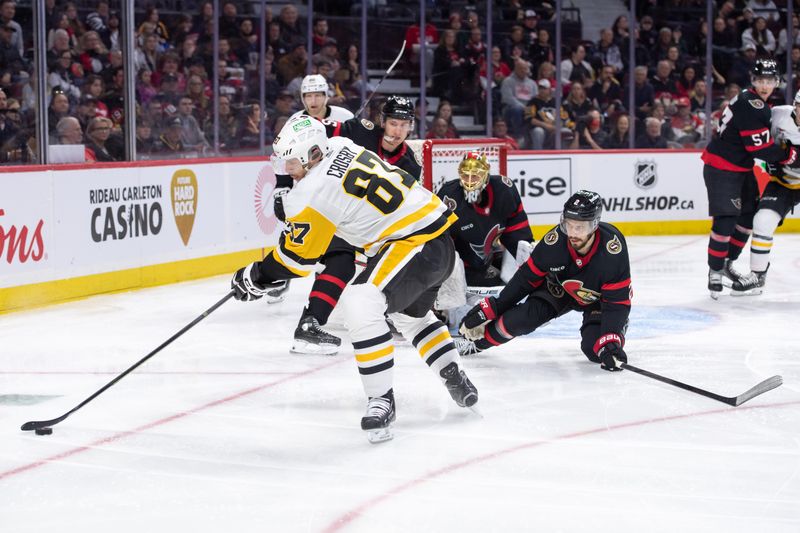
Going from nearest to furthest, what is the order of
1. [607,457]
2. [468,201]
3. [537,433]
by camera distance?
[607,457] < [537,433] < [468,201]

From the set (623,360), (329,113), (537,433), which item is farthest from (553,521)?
(329,113)

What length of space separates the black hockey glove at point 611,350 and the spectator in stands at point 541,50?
581 cm

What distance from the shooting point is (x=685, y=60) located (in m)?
10.1

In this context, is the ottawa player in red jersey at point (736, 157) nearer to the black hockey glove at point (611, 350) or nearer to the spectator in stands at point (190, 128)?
the black hockey glove at point (611, 350)

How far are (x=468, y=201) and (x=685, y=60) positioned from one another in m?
5.94

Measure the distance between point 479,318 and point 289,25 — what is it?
466cm

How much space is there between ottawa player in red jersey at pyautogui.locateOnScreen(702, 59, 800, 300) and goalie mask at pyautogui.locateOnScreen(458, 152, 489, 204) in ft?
5.90

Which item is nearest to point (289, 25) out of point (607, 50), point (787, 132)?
point (607, 50)

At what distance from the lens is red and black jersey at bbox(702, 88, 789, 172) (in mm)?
5789

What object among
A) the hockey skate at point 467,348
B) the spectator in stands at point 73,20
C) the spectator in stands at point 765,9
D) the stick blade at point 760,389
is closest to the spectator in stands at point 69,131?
the spectator in stands at point 73,20

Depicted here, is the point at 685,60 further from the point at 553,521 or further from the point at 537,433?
the point at 553,521

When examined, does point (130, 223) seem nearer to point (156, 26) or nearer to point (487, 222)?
point (156, 26)

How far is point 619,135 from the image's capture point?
9.52m

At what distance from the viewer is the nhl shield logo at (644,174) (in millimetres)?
9367
